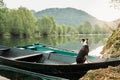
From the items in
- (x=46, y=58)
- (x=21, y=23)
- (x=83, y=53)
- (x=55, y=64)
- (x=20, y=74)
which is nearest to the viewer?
(x=55, y=64)

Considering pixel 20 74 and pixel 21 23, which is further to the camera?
pixel 21 23

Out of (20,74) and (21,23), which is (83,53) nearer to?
(20,74)

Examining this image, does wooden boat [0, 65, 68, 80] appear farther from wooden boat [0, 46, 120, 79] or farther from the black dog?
the black dog

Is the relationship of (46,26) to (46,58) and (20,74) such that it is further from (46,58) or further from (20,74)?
(20,74)

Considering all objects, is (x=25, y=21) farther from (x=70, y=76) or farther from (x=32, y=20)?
(x=70, y=76)

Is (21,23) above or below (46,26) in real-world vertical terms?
above

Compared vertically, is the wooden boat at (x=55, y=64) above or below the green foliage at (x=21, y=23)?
above

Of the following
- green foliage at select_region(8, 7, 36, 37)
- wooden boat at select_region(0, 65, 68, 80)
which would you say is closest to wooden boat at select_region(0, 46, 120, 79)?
wooden boat at select_region(0, 65, 68, 80)

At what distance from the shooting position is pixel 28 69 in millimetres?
16344

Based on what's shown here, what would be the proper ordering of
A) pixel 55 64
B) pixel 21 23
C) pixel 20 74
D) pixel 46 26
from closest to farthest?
pixel 55 64, pixel 20 74, pixel 21 23, pixel 46 26

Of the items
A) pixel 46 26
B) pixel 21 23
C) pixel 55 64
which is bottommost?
pixel 46 26

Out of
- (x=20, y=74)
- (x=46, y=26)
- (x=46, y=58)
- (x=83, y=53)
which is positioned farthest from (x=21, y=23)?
(x=83, y=53)

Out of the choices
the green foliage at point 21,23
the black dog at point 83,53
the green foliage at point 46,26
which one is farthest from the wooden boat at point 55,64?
the green foliage at point 46,26

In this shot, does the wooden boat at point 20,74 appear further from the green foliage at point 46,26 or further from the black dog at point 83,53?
the green foliage at point 46,26
